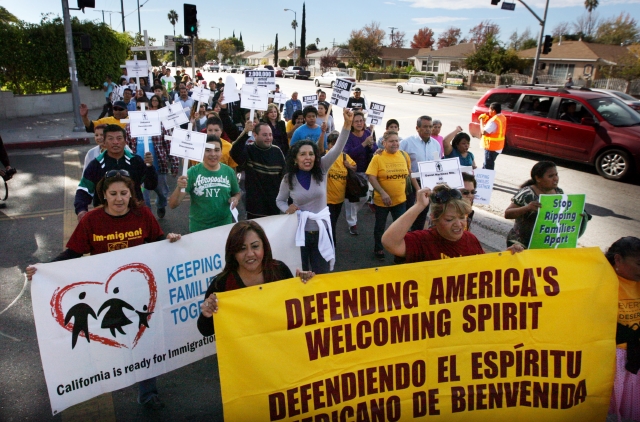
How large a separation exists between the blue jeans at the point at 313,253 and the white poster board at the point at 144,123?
87.5 inches

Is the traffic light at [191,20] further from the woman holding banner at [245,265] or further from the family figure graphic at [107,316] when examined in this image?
the woman holding banner at [245,265]

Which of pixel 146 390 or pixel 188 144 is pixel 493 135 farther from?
pixel 146 390

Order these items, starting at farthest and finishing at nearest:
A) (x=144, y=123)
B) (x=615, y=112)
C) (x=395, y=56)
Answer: (x=395, y=56) → (x=615, y=112) → (x=144, y=123)

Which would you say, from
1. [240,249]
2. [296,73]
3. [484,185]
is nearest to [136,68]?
[484,185]

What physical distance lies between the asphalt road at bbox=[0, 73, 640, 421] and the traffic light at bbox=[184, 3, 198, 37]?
18.9 feet

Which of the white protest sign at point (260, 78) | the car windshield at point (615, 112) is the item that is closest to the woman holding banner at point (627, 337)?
the white protest sign at point (260, 78)

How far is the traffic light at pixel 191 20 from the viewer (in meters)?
16.2

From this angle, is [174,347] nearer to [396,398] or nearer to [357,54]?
[396,398]

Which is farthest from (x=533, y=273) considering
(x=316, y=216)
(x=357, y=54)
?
(x=357, y=54)

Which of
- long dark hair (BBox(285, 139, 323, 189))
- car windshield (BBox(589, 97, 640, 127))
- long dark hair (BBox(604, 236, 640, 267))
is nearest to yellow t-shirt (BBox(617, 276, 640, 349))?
long dark hair (BBox(604, 236, 640, 267))

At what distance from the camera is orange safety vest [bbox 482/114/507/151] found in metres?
8.81

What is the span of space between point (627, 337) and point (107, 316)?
137 inches

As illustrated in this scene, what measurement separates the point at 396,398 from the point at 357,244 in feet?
12.7

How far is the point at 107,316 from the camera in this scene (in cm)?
326
